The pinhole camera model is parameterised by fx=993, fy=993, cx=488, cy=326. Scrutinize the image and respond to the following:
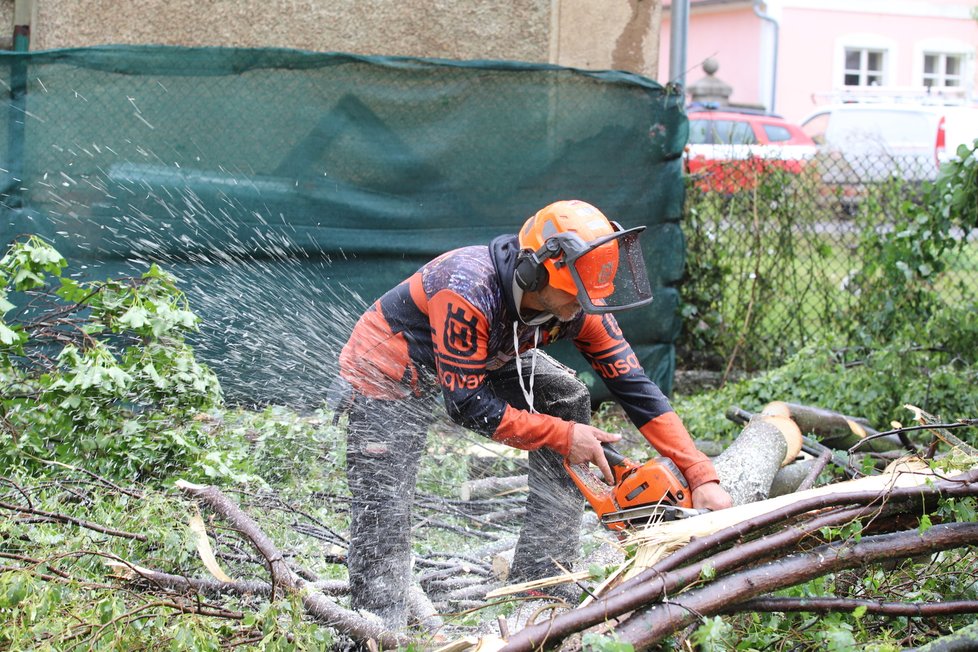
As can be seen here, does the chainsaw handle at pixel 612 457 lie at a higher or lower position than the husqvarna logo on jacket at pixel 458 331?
lower

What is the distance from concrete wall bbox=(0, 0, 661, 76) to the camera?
21.5 feet

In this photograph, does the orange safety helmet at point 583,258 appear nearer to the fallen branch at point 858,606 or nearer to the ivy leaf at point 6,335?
the fallen branch at point 858,606

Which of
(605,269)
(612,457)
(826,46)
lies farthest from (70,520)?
(826,46)

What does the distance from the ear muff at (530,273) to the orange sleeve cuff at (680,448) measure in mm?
770

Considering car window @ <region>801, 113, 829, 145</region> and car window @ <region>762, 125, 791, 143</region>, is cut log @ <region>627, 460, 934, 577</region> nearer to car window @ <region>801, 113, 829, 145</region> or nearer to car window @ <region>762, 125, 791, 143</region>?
car window @ <region>762, 125, 791, 143</region>

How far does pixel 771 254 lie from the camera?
755cm

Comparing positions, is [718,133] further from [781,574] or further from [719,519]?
[781,574]

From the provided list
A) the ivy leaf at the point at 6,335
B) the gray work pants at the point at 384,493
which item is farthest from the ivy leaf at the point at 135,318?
the gray work pants at the point at 384,493

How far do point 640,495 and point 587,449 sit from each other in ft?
0.80

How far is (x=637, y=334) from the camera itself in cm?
686

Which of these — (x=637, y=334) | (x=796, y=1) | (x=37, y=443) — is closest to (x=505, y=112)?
(x=637, y=334)

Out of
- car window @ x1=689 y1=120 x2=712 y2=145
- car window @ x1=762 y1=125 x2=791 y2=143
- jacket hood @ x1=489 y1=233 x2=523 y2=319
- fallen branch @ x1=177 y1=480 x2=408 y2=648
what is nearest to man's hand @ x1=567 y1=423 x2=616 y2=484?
jacket hood @ x1=489 y1=233 x2=523 y2=319

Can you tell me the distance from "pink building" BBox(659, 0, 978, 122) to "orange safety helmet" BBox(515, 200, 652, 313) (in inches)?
889

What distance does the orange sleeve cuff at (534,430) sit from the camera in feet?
11.5
